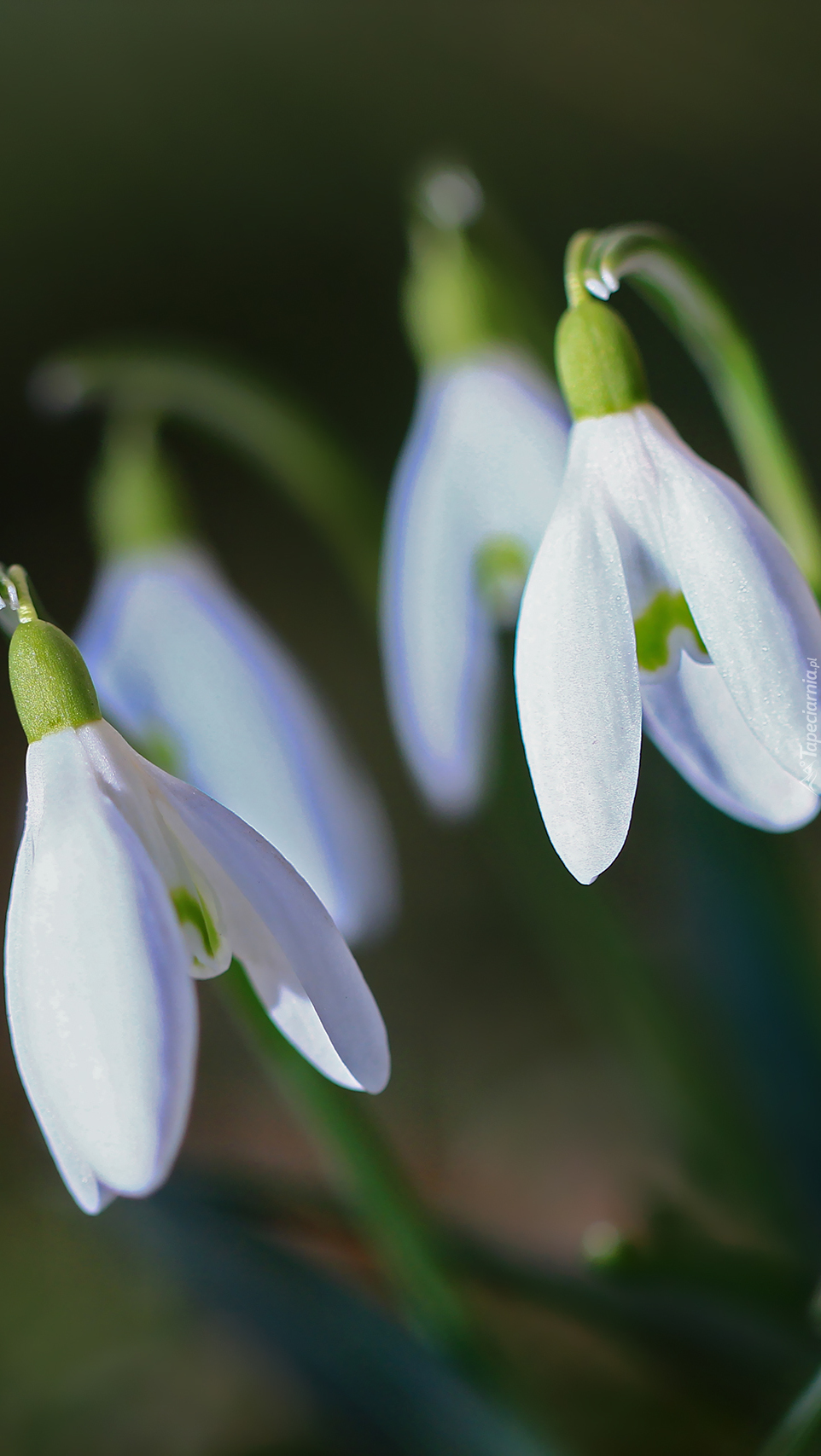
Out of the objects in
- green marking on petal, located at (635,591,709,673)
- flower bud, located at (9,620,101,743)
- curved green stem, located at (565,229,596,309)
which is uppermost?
curved green stem, located at (565,229,596,309)

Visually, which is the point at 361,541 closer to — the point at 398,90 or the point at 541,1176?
the point at 541,1176

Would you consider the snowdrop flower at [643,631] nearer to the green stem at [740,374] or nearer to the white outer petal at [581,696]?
the white outer petal at [581,696]

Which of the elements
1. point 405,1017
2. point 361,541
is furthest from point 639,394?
point 405,1017

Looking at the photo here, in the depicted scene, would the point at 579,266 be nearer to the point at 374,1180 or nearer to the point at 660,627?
the point at 660,627

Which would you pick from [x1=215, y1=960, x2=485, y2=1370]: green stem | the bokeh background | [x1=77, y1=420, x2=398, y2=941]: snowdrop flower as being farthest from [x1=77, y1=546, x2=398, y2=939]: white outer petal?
the bokeh background

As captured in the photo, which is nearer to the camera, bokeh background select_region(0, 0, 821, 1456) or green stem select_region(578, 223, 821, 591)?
green stem select_region(578, 223, 821, 591)

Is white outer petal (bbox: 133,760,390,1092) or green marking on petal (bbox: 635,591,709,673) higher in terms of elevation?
green marking on petal (bbox: 635,591,709,673)

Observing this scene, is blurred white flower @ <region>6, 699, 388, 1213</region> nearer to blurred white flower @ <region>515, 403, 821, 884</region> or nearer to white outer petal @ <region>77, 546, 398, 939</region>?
blurred white flower @ <region>515, 403, 821, 884</region>
